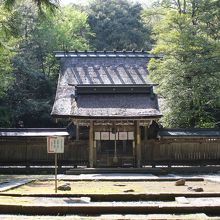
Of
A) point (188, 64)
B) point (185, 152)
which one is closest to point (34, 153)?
point (185, 152)

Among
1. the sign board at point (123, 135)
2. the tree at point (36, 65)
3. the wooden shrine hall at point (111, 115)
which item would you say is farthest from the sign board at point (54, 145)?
the tree at point (36, 65)

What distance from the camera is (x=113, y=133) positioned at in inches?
1020

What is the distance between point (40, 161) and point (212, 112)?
14.2m

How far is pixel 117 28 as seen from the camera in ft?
187

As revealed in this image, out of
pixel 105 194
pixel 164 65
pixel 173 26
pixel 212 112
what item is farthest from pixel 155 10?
pixel 105 194

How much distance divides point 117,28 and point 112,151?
110 ft

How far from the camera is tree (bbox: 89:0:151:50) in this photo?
184 ft

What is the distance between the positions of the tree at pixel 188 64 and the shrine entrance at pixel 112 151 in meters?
3.66

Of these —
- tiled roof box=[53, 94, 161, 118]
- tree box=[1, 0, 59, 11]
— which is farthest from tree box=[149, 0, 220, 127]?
tree box=[1, 0, 59, 11]

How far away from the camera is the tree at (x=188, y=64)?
26859 mm

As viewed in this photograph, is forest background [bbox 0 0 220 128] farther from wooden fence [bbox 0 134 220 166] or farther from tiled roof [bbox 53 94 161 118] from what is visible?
wooden fence [bbox 0 134 220 166]

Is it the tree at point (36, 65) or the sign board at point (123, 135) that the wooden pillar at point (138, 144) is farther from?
the tree at point (36, 65)

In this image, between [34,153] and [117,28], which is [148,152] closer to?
[34,153]

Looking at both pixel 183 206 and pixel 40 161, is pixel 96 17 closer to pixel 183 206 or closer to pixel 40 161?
pixel 40 161
